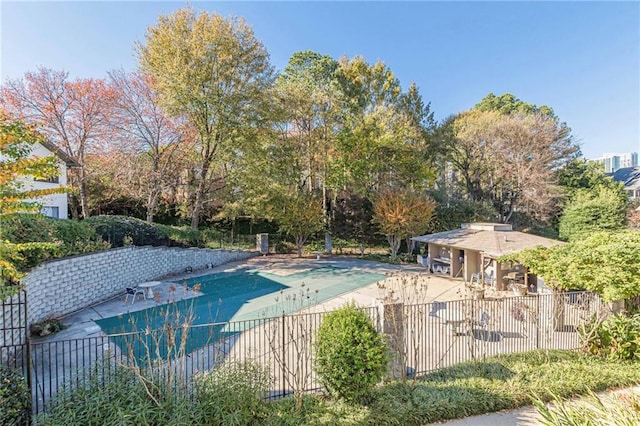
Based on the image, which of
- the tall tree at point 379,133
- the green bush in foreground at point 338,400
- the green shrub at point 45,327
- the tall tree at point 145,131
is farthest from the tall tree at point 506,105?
the green shrub at point 45,327

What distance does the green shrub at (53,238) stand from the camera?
23.6 ft

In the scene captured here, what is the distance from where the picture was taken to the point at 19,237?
23.5 ft

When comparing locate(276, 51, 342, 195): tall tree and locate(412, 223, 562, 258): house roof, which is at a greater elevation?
locate(276, 51, 342, 195): tall tree

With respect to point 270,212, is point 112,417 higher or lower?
lower

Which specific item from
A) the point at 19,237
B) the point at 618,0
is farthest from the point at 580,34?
the point at 19,237

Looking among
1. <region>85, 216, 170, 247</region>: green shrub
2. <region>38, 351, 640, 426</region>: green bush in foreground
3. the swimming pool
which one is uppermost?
<region>85, 216, 170, 247</region>: green shrub

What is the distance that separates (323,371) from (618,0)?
45.9 feet

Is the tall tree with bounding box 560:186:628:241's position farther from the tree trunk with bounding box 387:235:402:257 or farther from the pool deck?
the pool deck

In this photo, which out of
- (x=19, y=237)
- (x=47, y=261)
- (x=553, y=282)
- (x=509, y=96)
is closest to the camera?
(x=19, y=237)

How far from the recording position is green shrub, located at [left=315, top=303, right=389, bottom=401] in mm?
4504

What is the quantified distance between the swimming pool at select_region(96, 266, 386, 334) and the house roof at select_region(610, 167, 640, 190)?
109 ft

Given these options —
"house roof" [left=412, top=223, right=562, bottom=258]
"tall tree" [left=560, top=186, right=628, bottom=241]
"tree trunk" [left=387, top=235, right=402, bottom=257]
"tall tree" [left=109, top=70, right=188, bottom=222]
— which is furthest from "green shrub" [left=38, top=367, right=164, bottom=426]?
"tall tree" [left=560, top=186, right=628, bottom=241]

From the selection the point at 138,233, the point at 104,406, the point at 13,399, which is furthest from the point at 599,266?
the point at 138,233

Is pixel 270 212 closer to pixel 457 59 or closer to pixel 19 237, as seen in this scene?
pixel 19 237
